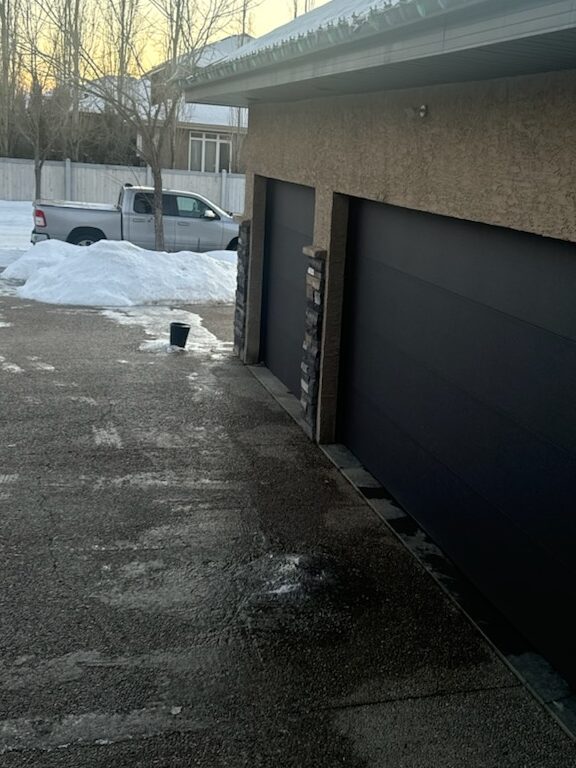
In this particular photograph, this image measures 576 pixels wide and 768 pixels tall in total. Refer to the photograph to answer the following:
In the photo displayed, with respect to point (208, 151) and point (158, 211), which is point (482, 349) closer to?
point (158, 211)

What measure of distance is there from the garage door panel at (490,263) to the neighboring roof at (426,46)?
999 millimetres

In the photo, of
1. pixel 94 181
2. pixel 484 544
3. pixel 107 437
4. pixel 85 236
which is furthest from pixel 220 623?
pixel 94 181

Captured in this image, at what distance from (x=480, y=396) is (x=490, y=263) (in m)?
0.89

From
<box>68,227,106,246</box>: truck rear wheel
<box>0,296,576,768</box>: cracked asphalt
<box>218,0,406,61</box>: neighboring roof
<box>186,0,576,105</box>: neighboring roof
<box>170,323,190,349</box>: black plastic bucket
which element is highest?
<box>218,0,406,61</box>: neighboring roof

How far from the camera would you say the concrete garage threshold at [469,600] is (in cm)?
453

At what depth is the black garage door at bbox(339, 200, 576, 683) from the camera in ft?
15.8

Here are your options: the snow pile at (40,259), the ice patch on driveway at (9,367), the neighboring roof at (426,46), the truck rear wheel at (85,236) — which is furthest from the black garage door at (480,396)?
the truck rear wheel at (85,236)

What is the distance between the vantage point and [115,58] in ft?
79.7

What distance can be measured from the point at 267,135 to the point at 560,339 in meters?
6.67

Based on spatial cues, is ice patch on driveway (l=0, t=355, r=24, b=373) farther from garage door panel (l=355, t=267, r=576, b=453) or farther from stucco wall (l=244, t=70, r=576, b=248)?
garage door panel (l=355, t=267, r=576, b=453)

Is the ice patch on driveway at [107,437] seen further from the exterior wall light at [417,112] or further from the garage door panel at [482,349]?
the exterior wall light at [417,112]

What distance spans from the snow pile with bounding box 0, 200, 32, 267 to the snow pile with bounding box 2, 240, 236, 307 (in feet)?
9.39

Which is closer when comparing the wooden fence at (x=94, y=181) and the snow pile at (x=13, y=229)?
the snow pile at (x=13, y=229)

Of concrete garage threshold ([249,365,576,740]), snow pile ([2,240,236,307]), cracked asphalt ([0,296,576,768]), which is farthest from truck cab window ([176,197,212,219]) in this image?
concrete garage threshold ([249,365,576,740])
